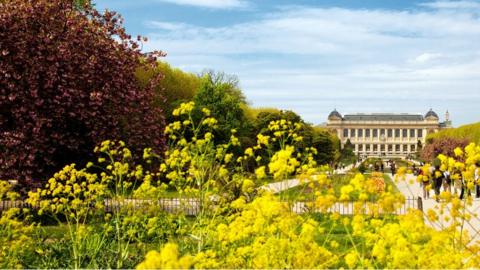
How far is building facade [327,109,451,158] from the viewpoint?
149000 millimetres

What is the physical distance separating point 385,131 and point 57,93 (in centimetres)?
14132

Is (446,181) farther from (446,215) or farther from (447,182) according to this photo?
(446,215)

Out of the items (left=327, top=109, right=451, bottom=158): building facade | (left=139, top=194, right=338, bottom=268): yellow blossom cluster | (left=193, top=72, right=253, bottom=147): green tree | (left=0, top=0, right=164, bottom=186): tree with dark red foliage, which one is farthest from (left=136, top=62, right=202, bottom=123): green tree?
(left=327, top=109, right=451, bottom=158): building facade

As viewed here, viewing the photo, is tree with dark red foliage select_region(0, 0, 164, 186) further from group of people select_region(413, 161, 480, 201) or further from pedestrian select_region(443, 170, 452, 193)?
pedestrian select_region(443, 170, 452, 193)

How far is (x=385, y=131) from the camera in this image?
151 meters

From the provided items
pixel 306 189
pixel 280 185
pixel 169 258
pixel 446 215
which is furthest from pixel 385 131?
pixel 169 258

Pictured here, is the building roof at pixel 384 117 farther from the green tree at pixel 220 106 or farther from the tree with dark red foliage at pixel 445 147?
the green tree at pixel 220 106

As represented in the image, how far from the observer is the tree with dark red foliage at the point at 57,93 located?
14.7 metres

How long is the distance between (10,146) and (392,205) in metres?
11.4

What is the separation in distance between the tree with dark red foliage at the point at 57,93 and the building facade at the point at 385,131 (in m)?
134

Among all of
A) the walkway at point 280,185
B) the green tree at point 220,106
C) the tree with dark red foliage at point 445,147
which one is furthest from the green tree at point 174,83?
the tree with dark red foliage at point 445,147

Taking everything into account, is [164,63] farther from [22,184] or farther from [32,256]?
[32,256]

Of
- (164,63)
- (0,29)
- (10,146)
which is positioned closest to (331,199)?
(10,146)

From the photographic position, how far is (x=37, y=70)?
588 inches
